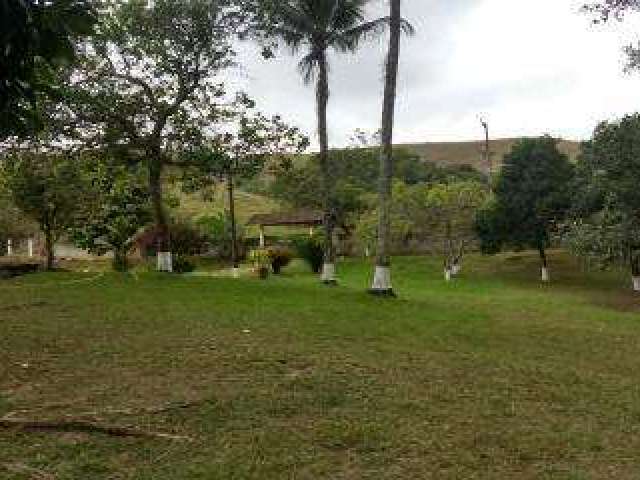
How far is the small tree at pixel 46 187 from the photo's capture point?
32219 millimetres

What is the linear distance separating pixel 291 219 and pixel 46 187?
4314cm

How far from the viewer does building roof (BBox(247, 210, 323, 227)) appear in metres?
80.8

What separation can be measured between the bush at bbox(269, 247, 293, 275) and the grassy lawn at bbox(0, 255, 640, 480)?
81.5ft

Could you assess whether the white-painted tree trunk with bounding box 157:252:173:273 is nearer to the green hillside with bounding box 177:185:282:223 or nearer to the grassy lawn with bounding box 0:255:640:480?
the grassy lawn with bounding box 0:255:640:480

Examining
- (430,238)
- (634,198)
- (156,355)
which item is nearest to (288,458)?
(156,355)

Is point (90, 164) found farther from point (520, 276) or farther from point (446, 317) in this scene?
point (520, 276)

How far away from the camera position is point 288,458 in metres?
9.67

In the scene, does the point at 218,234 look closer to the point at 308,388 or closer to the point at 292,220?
the point at 292,220

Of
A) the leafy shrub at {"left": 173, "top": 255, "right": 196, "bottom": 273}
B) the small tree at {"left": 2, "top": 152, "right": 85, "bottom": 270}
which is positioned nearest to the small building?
the leafy shrub at {"left": 173, "top": 255, "right": 196, "bottom": 273}

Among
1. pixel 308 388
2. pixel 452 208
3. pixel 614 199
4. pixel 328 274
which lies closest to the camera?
pixel 308 388

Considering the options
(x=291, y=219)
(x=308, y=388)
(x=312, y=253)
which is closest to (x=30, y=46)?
(x=308, y=388)

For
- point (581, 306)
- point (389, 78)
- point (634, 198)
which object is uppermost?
point (389, 78)

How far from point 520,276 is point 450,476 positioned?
49.2m

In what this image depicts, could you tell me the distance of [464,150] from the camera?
156 m
